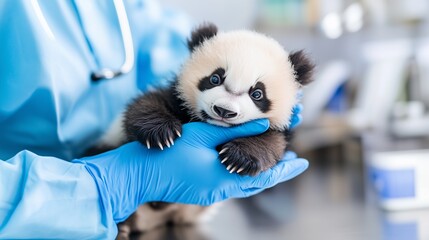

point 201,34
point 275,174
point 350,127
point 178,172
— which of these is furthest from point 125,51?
point 350,127

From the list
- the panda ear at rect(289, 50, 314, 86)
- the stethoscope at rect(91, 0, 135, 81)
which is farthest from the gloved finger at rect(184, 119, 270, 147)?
the stethoscope at rect(91, 0, 135, 81)

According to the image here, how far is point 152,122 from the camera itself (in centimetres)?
98

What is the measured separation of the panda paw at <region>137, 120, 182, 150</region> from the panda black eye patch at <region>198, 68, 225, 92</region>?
3.8 inches

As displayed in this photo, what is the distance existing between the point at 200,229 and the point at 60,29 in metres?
0.55

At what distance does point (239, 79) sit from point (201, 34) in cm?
20

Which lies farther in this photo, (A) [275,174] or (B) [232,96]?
(A) [275,174]

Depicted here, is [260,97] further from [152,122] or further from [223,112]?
[152,122]

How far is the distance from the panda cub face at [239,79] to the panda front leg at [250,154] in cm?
4

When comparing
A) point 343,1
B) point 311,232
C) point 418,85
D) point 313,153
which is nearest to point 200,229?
point 311,232

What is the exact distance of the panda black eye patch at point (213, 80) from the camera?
0.96 metres

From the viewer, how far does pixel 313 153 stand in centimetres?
225

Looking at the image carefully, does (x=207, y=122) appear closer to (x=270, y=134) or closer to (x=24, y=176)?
(x=270, y=134)

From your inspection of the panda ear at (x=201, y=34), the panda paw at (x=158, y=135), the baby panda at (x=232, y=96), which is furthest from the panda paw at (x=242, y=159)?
the panda ear at (x=201, y=34)

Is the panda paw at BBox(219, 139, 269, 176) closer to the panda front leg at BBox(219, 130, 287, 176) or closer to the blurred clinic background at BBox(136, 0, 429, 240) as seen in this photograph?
the panda front leg at BBox(219, 130, 287, 176)
